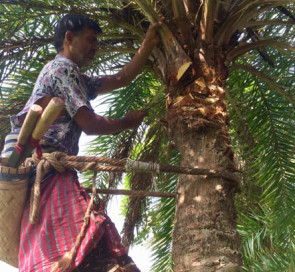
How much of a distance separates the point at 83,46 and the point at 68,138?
645 mm

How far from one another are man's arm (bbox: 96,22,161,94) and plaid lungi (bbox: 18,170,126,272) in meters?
0.89

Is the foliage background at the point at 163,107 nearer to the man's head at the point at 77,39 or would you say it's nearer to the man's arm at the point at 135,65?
the man's arm at the point at 135,65

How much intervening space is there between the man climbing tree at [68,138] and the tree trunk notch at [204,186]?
0.82 ft

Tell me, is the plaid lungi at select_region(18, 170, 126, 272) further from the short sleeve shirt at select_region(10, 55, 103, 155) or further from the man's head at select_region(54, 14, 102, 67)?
the man's head at select_region(54, 14, 102, 67)

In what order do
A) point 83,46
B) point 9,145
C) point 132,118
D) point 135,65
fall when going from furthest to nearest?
point 135,65, point 83,46, point 132,118, point 9,145

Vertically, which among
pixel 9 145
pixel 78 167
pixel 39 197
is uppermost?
pixel 9 145

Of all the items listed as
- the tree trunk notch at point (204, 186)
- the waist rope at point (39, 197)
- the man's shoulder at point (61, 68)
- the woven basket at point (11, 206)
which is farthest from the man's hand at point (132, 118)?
the woven basket at point (11, 206)

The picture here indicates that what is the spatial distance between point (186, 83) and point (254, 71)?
1.12 meters

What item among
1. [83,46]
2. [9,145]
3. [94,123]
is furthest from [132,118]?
[9,145]

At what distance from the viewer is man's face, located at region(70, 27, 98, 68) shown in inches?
110

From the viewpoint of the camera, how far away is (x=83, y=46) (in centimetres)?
282

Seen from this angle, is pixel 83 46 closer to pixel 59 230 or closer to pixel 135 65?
pixel 135 65

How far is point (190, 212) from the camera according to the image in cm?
231

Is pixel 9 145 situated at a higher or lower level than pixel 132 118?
lower
